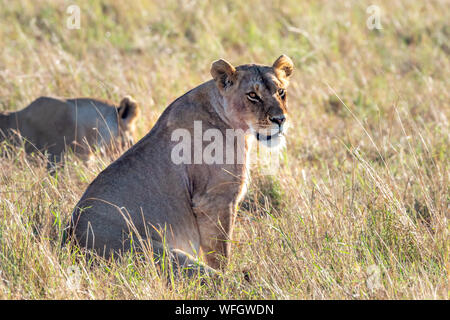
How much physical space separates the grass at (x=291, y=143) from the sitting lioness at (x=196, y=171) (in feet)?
0.91

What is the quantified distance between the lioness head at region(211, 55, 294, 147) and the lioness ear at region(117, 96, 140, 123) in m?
2.32

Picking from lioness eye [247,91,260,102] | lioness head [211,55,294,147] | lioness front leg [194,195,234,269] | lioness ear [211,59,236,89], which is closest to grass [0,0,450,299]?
lioness front leg [194,195,234,269]

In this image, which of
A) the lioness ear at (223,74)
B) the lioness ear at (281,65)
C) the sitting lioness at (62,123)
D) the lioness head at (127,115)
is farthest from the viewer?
the sitting lioness at (62,123)

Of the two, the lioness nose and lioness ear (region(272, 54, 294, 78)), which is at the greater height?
lioness ear (region(272, 54, 294, 78))

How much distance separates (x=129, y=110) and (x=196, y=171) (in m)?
2.46

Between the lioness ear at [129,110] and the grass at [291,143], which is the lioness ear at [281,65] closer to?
the grass at [291,143]

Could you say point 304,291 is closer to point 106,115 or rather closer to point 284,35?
point 106,115

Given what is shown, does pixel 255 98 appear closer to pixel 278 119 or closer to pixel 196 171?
pixel 278 119

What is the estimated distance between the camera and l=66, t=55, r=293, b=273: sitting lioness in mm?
4145

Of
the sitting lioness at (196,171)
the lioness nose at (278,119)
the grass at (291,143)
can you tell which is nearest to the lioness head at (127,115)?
the grass at (291,143)

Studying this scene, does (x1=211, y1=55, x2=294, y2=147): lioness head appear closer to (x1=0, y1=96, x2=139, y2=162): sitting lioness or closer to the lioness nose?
the lioness nose

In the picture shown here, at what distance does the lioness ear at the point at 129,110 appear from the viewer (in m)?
6.62

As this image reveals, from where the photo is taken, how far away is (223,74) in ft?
14.6

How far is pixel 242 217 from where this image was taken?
5.04 m
